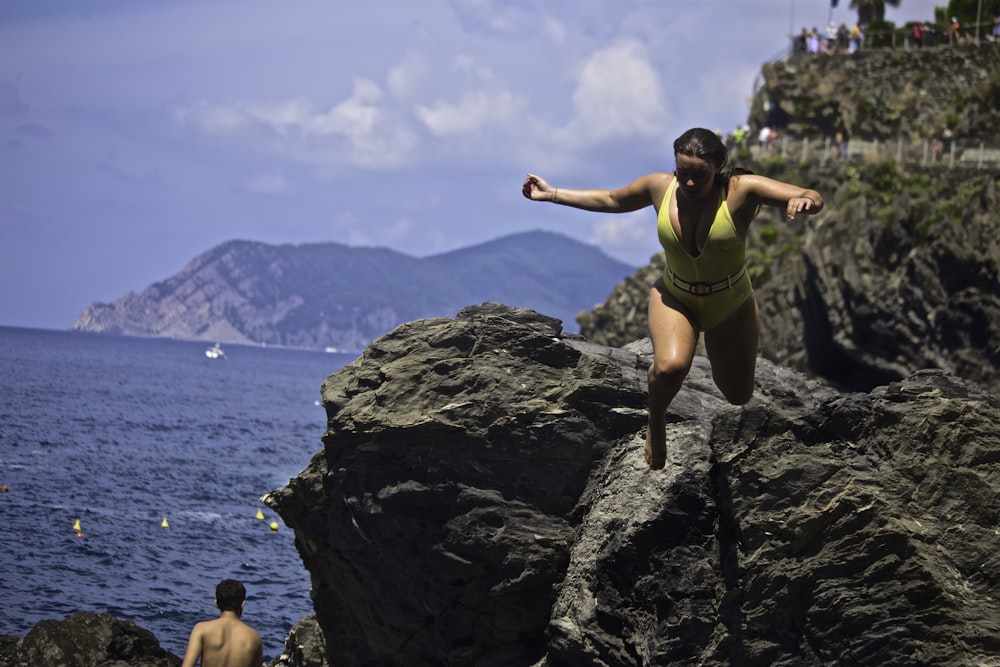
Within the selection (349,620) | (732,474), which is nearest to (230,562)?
(349,620)

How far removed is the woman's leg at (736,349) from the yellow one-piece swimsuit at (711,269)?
10 cm

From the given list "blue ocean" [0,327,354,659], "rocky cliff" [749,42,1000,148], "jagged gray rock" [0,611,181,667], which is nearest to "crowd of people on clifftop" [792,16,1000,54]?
"rocky cliff" [749,42,1000,148]

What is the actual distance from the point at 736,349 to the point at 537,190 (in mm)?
2027

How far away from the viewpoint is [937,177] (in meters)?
44.4

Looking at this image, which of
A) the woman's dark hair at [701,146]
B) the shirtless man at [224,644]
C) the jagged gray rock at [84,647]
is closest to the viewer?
the woman's dark hair at [701,146]

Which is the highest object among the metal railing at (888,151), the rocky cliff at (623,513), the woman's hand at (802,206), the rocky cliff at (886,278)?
the metal railing at (888,151)

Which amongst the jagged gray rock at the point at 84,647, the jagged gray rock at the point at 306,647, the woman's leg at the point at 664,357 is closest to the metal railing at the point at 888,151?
the jagged gray rock at the point at 306,647

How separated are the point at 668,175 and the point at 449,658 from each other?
6.16m

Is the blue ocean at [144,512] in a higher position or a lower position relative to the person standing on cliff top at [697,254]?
lower

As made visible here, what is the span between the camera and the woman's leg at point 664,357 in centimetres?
865

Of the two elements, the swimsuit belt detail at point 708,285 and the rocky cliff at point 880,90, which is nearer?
the swimsuit belt detail at point 708,285

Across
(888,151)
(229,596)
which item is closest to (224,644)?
(229,596)

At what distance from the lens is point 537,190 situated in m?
9.44

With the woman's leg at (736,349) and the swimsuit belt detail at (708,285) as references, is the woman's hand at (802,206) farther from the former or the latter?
the woman's leg at (736,349)
